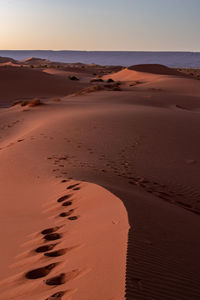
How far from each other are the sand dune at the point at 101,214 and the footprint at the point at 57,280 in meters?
0.01

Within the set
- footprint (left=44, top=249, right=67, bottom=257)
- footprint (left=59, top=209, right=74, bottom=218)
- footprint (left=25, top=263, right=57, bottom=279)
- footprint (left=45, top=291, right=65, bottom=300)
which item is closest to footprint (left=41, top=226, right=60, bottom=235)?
footprint (left=59, top=209, right=74, bottom=218)

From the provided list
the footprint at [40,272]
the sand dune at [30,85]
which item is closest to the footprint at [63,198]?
the footprint at [40,272]

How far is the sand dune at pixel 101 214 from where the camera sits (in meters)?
2.91

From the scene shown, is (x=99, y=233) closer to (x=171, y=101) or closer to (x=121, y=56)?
(x=171, y=101)

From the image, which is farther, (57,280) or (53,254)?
(53,254)

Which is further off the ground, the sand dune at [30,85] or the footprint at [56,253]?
the sand dune at [30,85]

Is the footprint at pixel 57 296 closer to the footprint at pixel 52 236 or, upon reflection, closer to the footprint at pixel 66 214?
the footprint at pixel 52 236

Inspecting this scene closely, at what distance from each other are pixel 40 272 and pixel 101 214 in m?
1.35

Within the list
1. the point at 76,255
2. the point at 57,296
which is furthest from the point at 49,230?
the point at 57,296

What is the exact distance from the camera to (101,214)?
4516 mm

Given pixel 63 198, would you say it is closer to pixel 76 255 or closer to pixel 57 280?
pixel 76 255

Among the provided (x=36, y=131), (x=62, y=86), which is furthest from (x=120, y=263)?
(x=62, y=86)

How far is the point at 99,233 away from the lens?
12.6 feet

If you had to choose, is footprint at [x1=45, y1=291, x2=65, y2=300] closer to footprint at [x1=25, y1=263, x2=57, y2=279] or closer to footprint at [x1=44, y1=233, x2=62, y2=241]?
footprint at [x1=25, y1=263, x2=57, y2=279]
